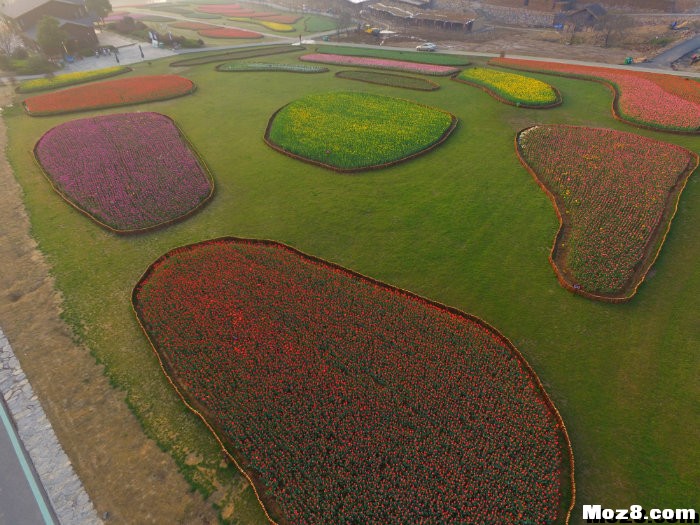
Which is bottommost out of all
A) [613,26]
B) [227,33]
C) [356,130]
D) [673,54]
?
[356,130]

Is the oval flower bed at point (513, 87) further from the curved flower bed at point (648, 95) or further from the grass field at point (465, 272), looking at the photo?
the curved flower bed at point (648, 95)

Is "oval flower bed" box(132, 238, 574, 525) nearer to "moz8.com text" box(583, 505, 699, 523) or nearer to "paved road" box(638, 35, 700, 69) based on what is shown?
"moz8.com text" box(583, 505, 699, 523)

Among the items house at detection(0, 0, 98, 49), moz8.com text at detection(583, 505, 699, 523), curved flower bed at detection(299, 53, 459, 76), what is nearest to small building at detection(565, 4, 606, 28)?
curved flower bed at detection(299, 53, 459, 76)

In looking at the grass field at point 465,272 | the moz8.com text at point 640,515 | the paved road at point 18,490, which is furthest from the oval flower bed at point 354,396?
the paved road at point 18,490

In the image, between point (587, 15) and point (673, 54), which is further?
point (587, 15)

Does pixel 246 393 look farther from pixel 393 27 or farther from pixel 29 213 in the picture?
pixel 393 27

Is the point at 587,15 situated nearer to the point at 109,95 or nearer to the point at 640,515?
the point at 109,95

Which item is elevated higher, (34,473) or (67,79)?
(67,79)

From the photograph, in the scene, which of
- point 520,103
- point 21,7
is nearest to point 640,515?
point 520,103
